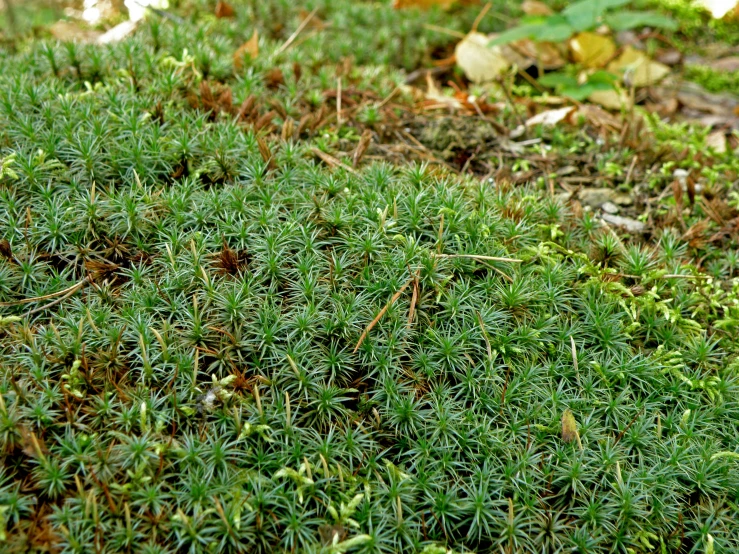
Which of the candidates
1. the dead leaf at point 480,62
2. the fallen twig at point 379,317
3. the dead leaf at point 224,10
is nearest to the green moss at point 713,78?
the dead leaf at point 480,62

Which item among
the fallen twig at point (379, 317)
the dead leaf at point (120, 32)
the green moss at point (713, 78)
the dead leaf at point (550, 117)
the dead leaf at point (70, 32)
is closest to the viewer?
the fallen twig at point (379, 317)

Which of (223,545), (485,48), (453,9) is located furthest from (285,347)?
(453,9)

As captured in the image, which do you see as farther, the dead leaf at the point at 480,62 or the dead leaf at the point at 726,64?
the dead leaf at the point at 726,64

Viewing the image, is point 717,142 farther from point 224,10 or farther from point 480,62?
point 224,10

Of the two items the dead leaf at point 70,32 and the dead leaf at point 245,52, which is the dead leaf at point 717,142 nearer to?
the dead leaf at point 245,52

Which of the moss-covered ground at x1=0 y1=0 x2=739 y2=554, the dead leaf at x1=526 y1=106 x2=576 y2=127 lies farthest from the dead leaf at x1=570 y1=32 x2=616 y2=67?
the moss-covered ground at x1=0 y1=0 x2=739 y2=554

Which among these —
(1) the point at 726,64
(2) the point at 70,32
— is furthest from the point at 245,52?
(1) the point at 726,64

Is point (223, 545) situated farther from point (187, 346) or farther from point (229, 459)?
point (187, 346)

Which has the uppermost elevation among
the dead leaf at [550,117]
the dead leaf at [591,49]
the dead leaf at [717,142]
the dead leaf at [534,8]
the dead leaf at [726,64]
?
the dead leaf at [534,8]

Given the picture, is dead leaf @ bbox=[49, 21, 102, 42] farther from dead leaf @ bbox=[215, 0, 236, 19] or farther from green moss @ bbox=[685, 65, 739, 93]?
green moss @ bbox=[685, 65, 739, 93]
